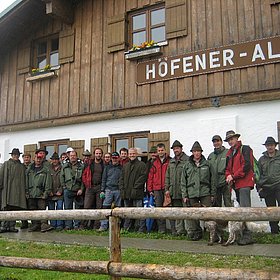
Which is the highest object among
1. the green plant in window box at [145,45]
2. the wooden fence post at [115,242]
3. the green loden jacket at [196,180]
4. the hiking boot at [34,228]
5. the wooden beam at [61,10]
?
the wooden beam at [61,10]

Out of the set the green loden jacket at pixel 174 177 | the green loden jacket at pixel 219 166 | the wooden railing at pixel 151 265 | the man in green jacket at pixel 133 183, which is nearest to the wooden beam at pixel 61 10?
the man in green jacket at pixel 133 183

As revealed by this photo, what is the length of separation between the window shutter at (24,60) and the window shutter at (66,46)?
1218 millimetres

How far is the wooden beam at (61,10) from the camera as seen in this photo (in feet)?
33.6

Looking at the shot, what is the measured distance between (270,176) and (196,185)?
132 centimetres

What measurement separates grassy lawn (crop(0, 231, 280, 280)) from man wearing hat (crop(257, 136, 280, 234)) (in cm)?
71

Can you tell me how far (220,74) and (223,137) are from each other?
135cm

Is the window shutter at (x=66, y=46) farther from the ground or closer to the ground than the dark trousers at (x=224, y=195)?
farther from the ground

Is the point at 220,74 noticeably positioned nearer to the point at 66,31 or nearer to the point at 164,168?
the point at 164,168

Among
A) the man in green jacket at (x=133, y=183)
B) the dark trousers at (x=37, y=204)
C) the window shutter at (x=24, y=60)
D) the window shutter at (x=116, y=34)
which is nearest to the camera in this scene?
the man in green jacket at (x=133, y=183)

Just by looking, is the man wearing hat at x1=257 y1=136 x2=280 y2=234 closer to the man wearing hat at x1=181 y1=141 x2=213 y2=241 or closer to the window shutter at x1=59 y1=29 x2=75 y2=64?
the man wearing hat at x1=181 y1=141 x2=213 y2=241

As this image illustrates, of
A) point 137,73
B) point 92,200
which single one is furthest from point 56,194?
point 137,73

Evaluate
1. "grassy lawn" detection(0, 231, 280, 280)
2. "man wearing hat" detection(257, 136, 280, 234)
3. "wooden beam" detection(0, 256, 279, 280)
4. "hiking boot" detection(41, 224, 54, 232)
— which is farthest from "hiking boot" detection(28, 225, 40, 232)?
"wooden beam" detection(0, 256, 279, 280)

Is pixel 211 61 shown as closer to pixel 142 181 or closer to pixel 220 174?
pixel 220 174

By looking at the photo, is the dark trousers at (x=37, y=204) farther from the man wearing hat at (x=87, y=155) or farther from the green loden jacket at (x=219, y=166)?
the green loden jacket at (x=219, y=166)
